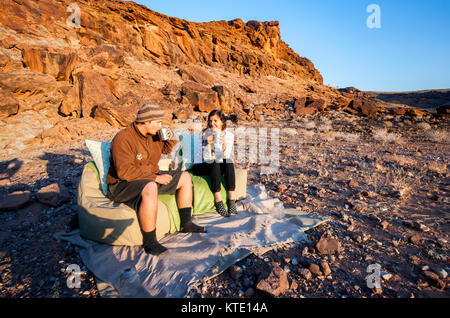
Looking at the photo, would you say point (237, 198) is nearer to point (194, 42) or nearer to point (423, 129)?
point (423, 129)

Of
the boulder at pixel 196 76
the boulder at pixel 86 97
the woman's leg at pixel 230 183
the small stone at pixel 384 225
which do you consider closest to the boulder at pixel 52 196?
the woman's leg at pixel 230 183

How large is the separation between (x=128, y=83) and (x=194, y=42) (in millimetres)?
16908

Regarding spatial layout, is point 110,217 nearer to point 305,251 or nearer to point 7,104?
point 305,251

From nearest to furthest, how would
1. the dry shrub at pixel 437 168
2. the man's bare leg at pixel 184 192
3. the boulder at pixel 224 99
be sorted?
1. the man's bare leg at pixel 184 192
2. the dry shrub at pixel 437 168
3. the boulder at pixel 224 99

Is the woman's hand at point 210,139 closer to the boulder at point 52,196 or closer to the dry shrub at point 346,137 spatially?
the boulder at point 52,196

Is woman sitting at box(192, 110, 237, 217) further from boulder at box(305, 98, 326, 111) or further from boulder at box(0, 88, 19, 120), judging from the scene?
boulder at box(305, 98, 326, 111)

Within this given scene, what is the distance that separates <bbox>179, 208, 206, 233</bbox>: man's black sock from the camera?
9.22ft

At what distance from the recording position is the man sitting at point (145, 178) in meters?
2.40

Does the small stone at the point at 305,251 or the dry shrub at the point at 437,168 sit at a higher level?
the dry shrub at the point at 437,168

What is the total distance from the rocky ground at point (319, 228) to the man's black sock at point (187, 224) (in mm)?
796

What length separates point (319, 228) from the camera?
9.22ft

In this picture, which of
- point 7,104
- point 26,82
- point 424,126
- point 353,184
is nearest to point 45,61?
point 26,82
